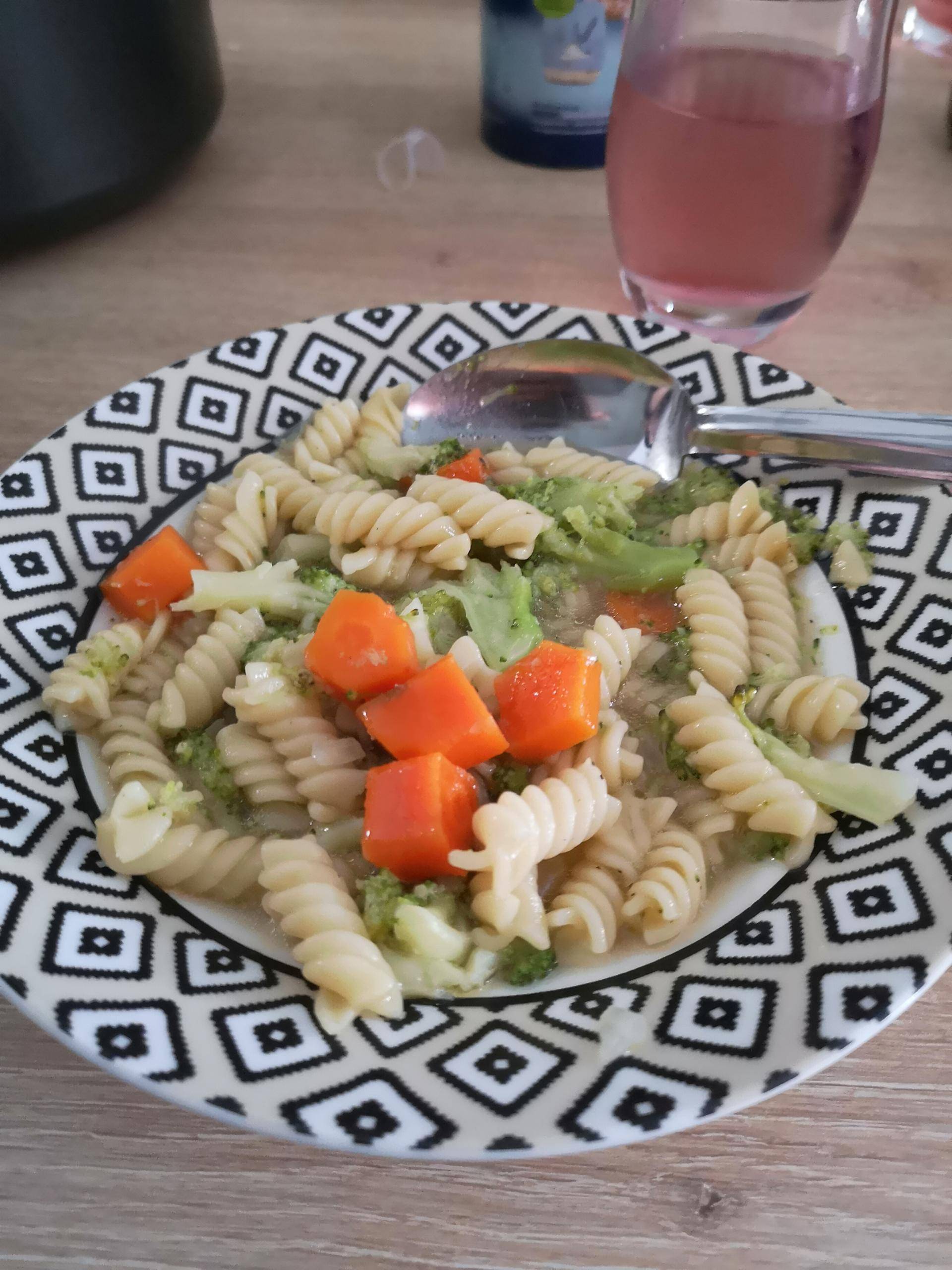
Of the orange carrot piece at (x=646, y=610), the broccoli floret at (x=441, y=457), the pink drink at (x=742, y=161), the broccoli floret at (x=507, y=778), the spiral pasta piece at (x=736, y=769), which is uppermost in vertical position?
the pink drink at (x=742, y=161)

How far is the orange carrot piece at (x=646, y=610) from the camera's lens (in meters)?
2.09

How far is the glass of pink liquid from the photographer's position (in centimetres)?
229

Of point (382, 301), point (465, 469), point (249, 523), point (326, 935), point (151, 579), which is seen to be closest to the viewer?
point (326, 935)

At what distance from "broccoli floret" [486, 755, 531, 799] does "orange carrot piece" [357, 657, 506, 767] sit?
0.22 ft

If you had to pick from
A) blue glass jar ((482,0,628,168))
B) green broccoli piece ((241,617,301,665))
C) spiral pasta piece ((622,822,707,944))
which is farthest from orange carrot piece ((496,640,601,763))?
blue glass jar ((482,0,628,168))

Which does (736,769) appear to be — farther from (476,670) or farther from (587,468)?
(587,468)

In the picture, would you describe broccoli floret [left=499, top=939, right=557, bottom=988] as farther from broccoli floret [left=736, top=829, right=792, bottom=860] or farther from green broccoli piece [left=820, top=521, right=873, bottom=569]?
green broccoli piece [left=820, top=521, right=873, bottom=569]

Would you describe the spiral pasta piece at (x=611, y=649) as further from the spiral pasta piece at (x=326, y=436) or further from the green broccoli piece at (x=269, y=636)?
the spiral pasta piece at (x=326, y=436)

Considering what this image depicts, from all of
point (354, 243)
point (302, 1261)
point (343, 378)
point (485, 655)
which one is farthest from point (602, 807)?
point (354, 243)

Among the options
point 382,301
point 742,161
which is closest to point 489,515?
point 742,161

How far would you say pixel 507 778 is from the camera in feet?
5.69

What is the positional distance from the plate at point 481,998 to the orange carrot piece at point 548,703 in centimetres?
36

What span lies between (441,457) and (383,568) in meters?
0.37

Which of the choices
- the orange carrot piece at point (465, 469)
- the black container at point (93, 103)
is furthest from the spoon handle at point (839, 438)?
the black container at point (93, 103)
